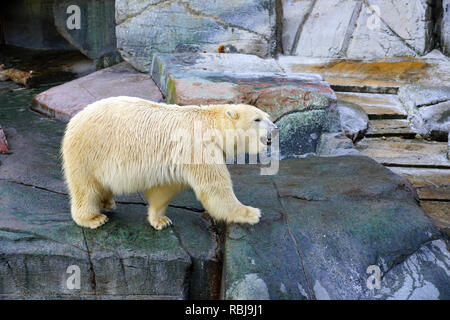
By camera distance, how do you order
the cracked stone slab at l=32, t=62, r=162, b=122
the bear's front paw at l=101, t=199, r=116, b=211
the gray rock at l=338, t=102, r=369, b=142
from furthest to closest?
the cracked stone slab at l=32, t=62, r=162, b=122
the gray rock at l=338, t=102, r=369, b=142
the bear's front paw at l=101, t=199, r=116, b=211

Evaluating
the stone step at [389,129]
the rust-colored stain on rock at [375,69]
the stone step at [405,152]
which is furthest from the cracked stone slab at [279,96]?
the rust-colored stain on rock at [375,69]

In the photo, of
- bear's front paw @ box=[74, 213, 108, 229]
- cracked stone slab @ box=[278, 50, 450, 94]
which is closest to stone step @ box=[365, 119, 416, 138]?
cracked stone slab @ box=[278, 50, 450, 94]

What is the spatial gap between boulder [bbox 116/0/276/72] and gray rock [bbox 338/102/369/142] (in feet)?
5.94

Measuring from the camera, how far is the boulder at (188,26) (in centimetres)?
659

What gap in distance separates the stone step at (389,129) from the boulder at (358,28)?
5.90ft

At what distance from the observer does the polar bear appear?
2.80 m

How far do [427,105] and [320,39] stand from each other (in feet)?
7.50

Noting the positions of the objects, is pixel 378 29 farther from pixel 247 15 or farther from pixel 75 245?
pixel 75 245

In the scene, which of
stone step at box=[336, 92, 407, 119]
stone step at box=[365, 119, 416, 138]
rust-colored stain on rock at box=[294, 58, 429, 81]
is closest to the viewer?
stone step at box=[365, 119, 416, 138]

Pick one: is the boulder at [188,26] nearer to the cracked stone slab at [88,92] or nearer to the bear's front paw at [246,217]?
the cracked stone slab at [88,92]

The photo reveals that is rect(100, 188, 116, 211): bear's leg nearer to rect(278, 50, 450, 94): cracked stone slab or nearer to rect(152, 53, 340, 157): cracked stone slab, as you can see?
rect(152, 53, 340, 157): cracked stone slab

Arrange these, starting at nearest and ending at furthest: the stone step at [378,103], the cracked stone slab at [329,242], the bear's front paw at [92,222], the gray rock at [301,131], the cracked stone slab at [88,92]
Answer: the cracked stone slab at [329,242] → the bear's front paw at [92,222] → the gray rock at [301,131] → the cracked stone slab at [88,92] → the stone step at [378,103]

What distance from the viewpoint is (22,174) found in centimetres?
368

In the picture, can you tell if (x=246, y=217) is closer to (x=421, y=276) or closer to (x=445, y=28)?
(x=421, y=276)
